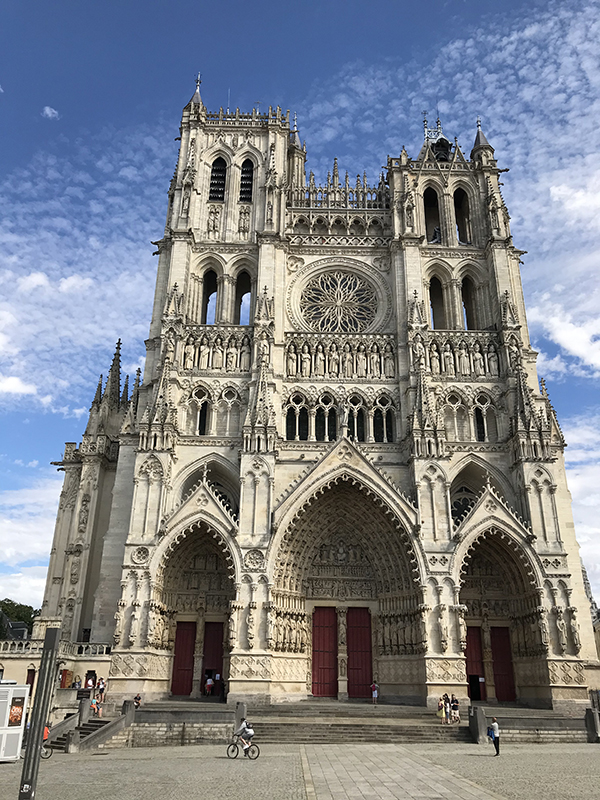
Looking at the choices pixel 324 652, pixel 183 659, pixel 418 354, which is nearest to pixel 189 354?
pixel 418 354

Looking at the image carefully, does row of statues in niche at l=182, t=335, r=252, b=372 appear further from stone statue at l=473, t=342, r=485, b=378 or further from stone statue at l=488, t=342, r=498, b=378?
stone statue at l=488, t=342, r=498, b=378

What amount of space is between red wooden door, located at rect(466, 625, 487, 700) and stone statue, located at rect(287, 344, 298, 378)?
1382 cm

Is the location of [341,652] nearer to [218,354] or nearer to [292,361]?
[292,361]

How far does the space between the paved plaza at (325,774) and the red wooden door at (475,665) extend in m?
8.93

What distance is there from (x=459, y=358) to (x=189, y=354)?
1308 cm

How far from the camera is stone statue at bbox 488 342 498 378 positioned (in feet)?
100

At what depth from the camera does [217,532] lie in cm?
2570

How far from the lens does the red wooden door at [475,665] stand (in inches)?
1056

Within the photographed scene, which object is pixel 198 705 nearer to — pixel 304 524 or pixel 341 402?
pixel 304 524

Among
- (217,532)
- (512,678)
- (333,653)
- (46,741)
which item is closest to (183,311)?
(217,532)

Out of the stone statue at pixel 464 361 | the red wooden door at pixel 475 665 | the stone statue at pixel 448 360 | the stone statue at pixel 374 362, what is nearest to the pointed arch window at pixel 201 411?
the stone statue at pixel 374 362

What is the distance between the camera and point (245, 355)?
1217 inches

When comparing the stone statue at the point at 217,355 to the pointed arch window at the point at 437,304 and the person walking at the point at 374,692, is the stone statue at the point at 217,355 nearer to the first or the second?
the pointed arch window at the point at 437,304

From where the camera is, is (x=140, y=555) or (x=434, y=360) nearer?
(x=140, y=555)
